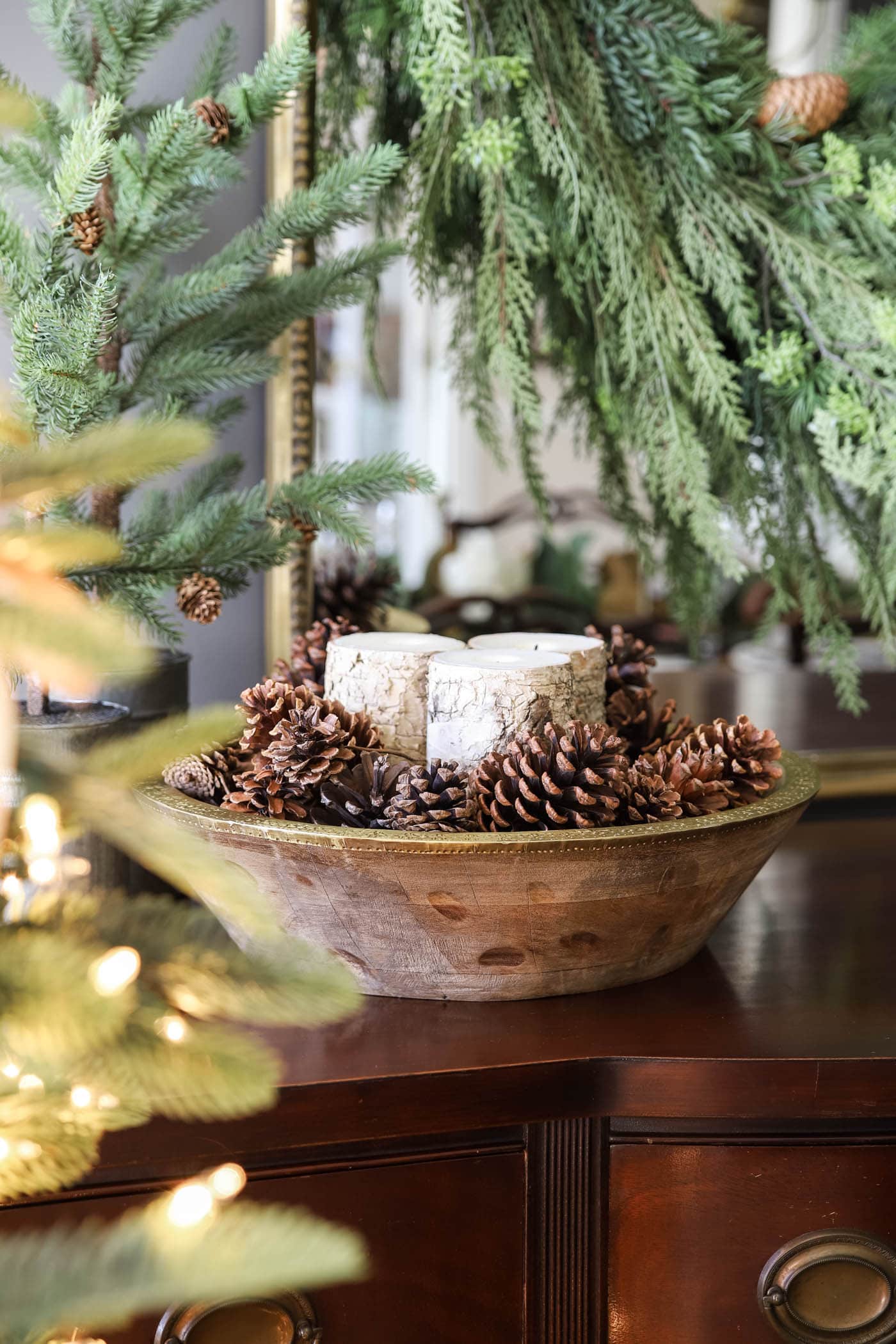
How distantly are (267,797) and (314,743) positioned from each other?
0.03m

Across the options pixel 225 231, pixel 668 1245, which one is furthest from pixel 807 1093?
pixel 225 231

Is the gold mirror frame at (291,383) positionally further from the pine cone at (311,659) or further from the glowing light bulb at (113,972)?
the glowing light bulb at (113,972)

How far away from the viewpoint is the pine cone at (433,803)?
0.51 m

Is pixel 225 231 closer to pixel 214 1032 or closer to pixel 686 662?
pixel 214 1032

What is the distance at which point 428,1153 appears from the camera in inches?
19.3

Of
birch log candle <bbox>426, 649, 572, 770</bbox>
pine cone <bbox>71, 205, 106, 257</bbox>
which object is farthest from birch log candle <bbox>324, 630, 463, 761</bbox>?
pine cone <bbox>71, 205, 106, 257</bbox>

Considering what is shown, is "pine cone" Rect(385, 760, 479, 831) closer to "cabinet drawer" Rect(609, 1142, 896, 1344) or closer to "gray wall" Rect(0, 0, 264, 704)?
"cabinet drawer" Rect(609, 1142, 896, 1344)

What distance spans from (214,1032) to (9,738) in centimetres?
7

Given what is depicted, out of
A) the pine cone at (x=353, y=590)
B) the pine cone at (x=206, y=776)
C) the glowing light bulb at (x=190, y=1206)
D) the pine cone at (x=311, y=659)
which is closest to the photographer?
the glowing light bulb at (x=190, y=1206)

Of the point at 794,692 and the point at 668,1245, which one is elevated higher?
the point at 794,692

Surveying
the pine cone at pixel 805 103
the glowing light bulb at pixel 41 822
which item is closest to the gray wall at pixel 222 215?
the pine cone at pixel 805 103

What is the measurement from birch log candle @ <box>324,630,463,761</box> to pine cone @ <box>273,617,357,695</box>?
0.15ft

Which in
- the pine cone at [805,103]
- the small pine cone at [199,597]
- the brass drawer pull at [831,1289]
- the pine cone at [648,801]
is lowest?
the brass drawer pull at [831,1289]

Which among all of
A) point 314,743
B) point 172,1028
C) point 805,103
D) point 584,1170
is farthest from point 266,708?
point 805,103
